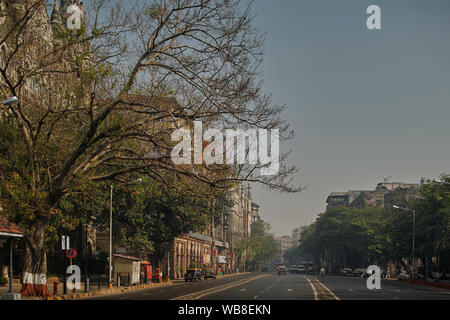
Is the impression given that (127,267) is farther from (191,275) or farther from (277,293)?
(191,275)

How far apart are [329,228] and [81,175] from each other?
11758cm

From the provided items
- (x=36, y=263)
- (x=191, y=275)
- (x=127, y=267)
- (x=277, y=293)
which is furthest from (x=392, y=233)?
(x=36, y=263)

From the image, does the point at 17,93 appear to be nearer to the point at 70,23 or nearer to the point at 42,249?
the point at 70,23

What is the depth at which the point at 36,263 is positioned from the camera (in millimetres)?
31766

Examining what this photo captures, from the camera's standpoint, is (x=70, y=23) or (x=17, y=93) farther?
(x=17, y=93)

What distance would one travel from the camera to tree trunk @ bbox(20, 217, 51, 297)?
31.6 meters

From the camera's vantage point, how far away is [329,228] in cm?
14288

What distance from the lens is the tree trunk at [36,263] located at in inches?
1243

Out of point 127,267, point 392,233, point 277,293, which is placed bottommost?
point 277,293

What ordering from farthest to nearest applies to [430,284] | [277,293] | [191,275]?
[191,275]
[430,284]
[277,293]

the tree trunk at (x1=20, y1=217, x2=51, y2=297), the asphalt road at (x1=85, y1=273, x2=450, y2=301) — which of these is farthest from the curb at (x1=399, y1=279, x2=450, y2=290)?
the tree trunk at (x1=20, y1=217, x2=51, y2=297)

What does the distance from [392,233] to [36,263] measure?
62.9 meters
